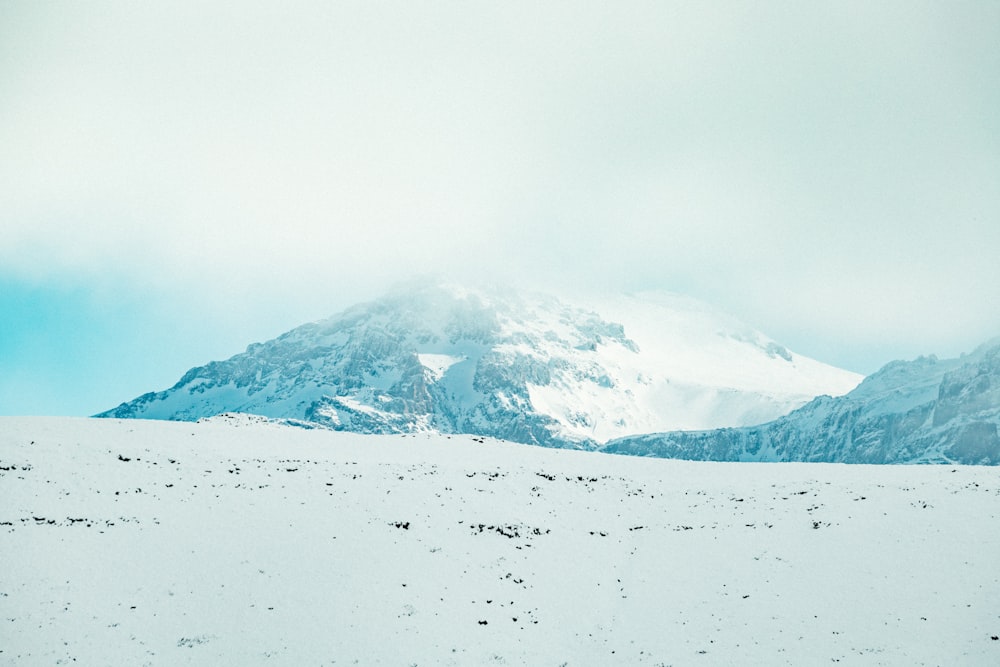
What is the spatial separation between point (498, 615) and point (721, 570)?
11.0 meters

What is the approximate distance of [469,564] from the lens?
31047 mm

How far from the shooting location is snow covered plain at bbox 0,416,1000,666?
24000 millimetres

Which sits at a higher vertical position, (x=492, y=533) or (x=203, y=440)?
(x=203, y=440)

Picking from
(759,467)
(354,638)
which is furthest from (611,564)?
(759,467)

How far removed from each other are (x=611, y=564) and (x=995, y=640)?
14605 mm

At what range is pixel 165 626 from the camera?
24.6 m

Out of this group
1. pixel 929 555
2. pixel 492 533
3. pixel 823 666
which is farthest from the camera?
pixel 492 533

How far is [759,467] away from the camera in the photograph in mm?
53094

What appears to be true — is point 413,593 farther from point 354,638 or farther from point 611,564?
point 611,564

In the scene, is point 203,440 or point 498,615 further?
point 203,440

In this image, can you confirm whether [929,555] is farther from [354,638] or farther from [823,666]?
[354,638]

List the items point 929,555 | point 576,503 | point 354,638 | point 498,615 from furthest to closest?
point 576,503, point 929,555, point 498,615, point 354,638

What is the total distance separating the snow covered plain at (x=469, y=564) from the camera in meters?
24.0

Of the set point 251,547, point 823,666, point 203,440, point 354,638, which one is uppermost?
point 203,440
